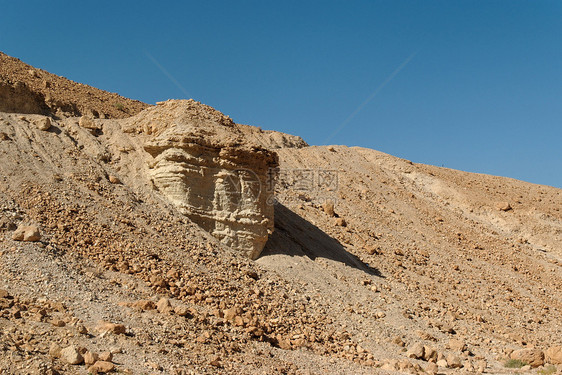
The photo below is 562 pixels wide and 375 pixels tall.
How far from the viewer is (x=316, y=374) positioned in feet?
26.0

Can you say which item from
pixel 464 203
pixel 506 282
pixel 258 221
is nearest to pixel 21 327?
pixel 258 221

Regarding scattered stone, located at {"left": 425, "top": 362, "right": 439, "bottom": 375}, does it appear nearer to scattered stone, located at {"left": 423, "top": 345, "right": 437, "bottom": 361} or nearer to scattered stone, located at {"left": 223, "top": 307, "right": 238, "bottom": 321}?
scattered stone, located at {"left": 423, "top": 345, "right": 437, "bottom": 361}

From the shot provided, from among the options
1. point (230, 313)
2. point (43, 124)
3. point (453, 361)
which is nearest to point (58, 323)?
point (230, 313)

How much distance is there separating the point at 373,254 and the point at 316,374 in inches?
335

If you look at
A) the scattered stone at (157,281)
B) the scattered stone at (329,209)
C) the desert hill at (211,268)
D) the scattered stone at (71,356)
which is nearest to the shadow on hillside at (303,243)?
the desert hill at (211,268)

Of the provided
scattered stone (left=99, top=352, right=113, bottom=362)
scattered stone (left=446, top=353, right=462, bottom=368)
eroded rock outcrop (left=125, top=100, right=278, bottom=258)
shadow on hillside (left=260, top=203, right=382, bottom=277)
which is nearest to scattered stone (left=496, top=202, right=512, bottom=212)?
shadow on hillside (left=260, top=203, right=382, bottom=277)

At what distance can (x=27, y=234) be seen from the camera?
8.67 metres

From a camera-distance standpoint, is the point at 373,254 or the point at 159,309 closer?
the point at 159,309

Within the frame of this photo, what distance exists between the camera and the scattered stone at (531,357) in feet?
33.9

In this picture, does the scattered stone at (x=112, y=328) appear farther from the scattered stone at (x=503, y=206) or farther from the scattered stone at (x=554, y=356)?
the scattered stone at (x=503, y=206)

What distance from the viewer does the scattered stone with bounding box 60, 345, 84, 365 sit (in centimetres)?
592

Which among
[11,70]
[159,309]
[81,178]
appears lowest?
[159,309]

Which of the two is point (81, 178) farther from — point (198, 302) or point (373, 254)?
point (373, 254)

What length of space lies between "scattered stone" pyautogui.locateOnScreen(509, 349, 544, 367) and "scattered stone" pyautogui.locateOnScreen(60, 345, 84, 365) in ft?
28.7
